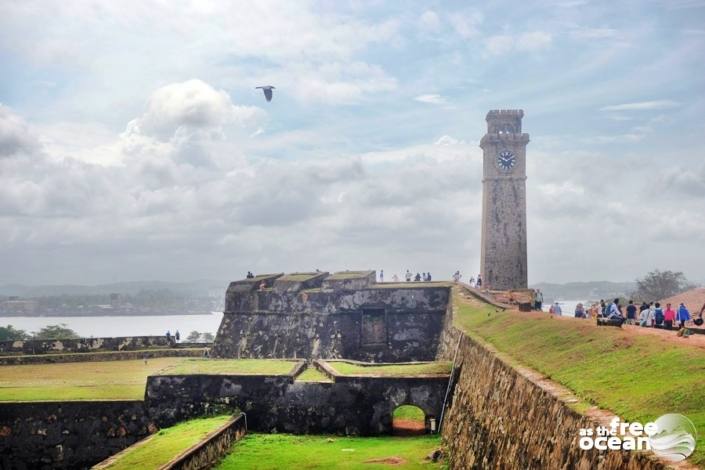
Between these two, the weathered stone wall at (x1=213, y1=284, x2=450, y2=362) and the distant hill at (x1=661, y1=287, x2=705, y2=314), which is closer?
the distant hill at (x1=661, y1=287, x2=705, y2=314)

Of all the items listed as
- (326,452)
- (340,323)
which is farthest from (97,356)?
(326,452)

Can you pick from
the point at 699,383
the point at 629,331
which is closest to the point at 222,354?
the point at 629,331

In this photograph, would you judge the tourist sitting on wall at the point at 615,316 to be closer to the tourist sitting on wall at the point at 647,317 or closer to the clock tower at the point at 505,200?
the tourist sitting on wall at the point at 647,317

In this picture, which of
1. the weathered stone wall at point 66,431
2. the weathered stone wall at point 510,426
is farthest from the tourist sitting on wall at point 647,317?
the weathered stone wall at point 66,431

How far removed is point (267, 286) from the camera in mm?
30422

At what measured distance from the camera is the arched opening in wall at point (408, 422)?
62.8 ft

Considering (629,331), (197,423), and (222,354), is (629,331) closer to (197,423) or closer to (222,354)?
(197,423)

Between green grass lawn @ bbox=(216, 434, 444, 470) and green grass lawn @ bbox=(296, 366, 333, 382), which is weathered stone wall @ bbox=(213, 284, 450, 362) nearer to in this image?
green grass lawn @ bbox=(296, 366, 333, 382)

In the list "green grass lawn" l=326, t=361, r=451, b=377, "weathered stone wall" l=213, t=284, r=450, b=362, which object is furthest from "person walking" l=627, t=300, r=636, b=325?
"weathered stone wall" l=213, t=284, r=450, b=362

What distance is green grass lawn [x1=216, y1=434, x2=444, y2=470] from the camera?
15.4m

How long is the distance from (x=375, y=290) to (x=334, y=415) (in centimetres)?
976

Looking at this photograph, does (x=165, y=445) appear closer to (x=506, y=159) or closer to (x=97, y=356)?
(x=97, y=356)

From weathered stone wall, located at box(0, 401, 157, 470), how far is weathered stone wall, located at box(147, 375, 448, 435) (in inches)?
33.4

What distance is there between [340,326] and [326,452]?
11307 millimetres
